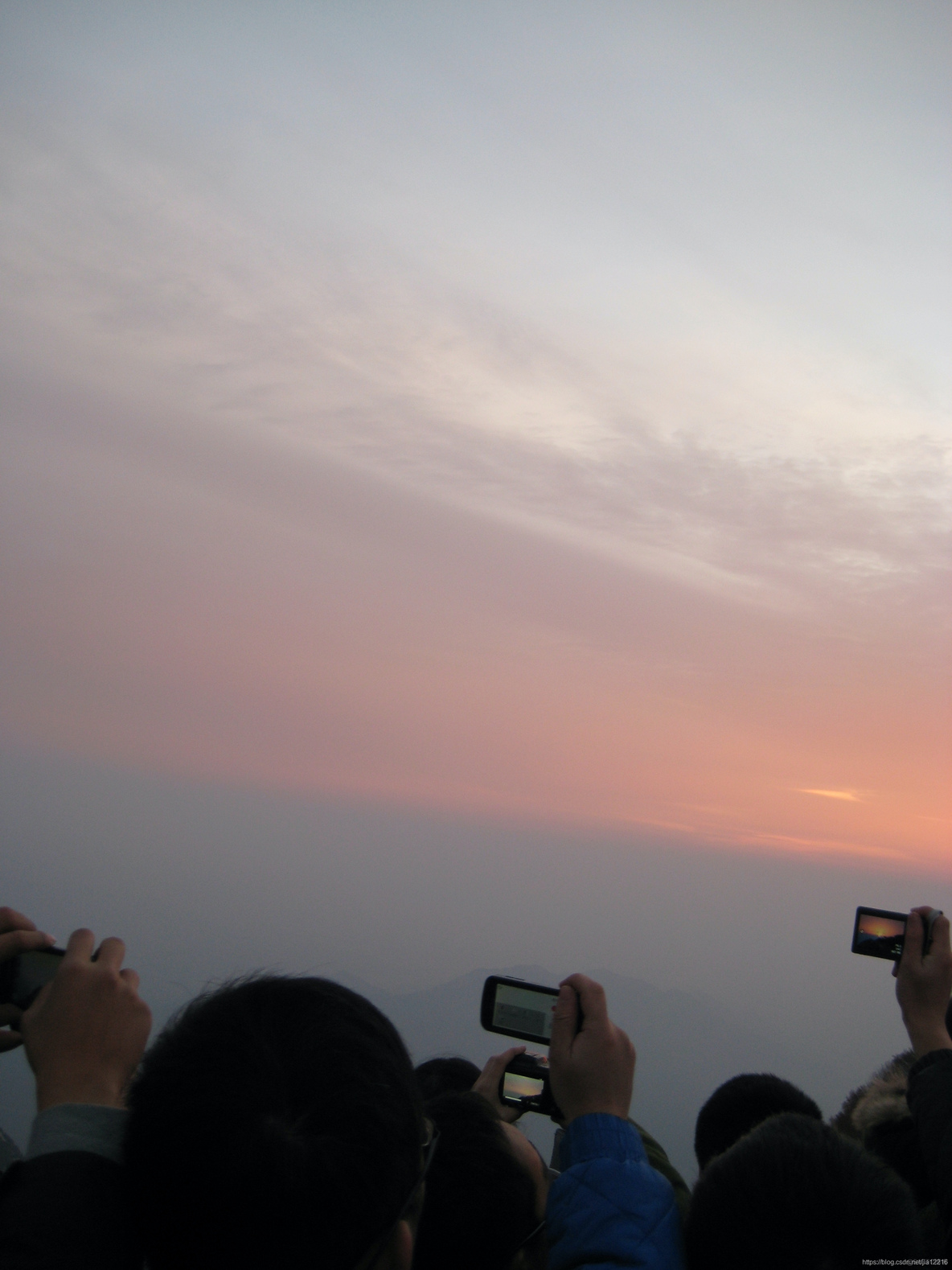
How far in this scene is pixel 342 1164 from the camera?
1258mm

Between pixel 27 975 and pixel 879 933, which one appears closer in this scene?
pixel 27 975

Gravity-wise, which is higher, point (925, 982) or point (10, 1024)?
point (925, 982)

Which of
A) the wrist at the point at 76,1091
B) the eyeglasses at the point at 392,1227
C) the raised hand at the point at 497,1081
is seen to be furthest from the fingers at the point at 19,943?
the raised hand at the point at 497,1081

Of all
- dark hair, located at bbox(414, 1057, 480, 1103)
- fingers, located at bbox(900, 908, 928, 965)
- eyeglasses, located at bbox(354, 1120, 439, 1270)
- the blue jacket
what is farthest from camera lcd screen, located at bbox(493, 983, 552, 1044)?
fingers, located at bbox(900, 908, 928, 965)

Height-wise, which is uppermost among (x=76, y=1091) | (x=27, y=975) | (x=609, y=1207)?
(x=27, y=975)

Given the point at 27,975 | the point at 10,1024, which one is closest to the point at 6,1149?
the point at 10,1024

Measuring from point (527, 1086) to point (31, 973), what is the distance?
1.36 meters

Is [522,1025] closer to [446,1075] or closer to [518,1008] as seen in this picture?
[518,1008]

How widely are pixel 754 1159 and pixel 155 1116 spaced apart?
3.33 ft

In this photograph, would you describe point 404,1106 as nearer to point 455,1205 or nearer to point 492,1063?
point 455,1205

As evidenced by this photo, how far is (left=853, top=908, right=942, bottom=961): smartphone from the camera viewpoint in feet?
9.07

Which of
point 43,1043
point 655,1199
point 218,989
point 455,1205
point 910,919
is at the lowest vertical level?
point 455,1205

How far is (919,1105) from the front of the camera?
6.97ft

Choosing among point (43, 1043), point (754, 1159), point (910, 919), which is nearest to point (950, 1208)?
point (754, 1159)
